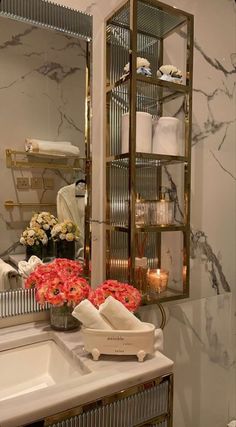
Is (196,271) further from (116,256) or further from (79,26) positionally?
(79,26)

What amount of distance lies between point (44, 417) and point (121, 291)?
1.37 ft

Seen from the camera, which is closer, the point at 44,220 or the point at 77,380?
the point at 77,380

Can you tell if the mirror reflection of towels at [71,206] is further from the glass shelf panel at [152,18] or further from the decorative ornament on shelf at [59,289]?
the glass shelf panel at [152,18]

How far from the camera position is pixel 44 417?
30.6 inches

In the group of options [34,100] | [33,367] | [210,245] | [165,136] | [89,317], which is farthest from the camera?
[210,245]

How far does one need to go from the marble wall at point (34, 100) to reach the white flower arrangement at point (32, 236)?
0.02 meters

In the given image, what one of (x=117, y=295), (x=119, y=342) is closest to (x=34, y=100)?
(x=117, y=295)

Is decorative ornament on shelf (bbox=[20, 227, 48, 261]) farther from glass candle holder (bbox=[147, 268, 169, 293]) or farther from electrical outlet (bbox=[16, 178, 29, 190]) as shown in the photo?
glass candle holder (bbox=[147, 268, 169, 293])

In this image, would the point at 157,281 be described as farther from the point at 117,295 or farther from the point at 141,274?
the point at 117,295

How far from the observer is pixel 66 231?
51.0 inches

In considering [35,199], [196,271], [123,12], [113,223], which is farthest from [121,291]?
[123,12]

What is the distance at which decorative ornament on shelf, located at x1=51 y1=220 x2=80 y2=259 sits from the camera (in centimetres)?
128

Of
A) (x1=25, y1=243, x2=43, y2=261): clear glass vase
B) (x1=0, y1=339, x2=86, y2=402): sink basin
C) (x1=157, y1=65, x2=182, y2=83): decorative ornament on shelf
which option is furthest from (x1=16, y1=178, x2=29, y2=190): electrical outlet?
(x1=157, y1=65, x2=182, y2=83): decorative ornament on shelf

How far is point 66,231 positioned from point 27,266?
0.19m
